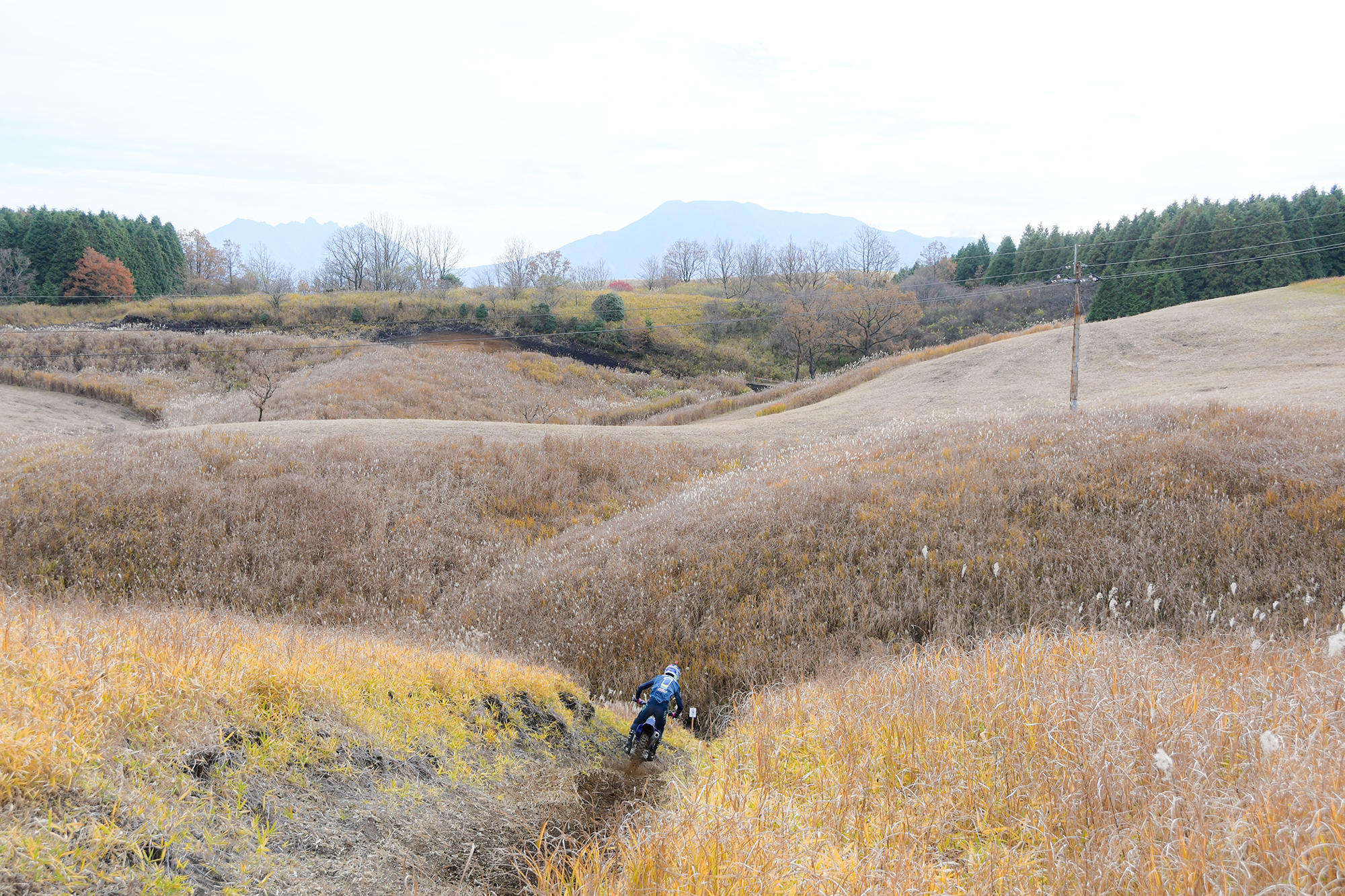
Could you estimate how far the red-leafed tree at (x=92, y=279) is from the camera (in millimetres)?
68125

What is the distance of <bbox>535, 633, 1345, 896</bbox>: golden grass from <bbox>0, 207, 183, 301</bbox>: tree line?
91927mm

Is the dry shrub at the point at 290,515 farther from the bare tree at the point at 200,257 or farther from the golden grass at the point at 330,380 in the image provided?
the bare tree at the point at 200,257

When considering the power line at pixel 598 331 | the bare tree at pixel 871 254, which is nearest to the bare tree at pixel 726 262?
the bare tree at pixel 871 254

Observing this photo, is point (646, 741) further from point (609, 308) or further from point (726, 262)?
point (726, 262)

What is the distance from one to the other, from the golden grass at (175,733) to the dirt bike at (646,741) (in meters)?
1.36

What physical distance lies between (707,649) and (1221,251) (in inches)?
2953

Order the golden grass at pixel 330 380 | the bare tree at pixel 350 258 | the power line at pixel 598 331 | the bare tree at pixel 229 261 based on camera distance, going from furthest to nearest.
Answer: the bare tree at pixel 229 261, the bare tree at pixel 350 258, the power line at pixel 598 331, the golden grass at pixel 330 380

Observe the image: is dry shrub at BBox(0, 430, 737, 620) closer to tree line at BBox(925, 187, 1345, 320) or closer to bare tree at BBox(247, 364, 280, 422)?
bare tree at BBox(247, 364, 280, 422)

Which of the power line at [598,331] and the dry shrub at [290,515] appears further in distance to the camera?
the power line at [598,331]

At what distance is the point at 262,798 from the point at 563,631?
693 cm

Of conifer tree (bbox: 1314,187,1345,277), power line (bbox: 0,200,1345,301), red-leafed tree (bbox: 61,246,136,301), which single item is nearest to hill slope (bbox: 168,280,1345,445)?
power line (bbox: 0,200,1345,301)

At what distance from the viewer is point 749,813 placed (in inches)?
146

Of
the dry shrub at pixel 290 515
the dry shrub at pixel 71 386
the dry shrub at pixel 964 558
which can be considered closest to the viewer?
the dry shrub at pixel 964 558

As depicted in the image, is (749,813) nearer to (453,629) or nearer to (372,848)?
(372,848)
